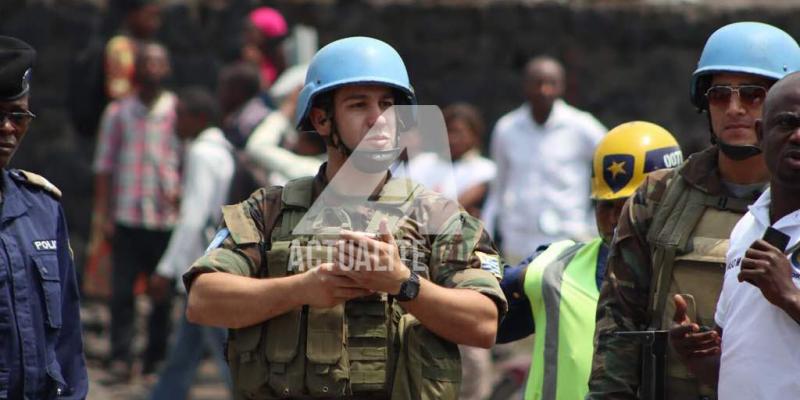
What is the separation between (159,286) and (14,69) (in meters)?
4.73

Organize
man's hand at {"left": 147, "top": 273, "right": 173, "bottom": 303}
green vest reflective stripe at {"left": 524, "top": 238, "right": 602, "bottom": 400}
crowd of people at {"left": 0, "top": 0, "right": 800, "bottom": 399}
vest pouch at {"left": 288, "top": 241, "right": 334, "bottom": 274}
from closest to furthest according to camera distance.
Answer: crowd of people at {"left": 0, "top": 0, "right": 800, "bottom": 399}, vest pouch at {"left": 288, "top": 241, "right": 334, "bottom": 274}, green vest reflective stripe at {"left": 524, "top": 238, "right": 602, "bottom": 400}, man's hand at {"left": 147, "top": 273, "right": 173, "bottom": 303}

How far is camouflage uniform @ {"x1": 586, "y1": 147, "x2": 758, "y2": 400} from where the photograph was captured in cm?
499

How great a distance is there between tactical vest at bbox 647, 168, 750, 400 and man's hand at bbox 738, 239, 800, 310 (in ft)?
1.64

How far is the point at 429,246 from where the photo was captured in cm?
506

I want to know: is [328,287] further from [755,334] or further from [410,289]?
[755,334]

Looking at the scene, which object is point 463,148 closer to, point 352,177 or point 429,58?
point 429,58

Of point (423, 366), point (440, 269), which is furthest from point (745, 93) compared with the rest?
point (423, 366)

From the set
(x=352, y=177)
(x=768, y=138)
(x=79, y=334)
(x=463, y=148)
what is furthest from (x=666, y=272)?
(x=463, y=148)

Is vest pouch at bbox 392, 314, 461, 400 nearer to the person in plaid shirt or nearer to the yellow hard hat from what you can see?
the yellow hard hat

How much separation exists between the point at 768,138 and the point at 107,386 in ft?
22.2

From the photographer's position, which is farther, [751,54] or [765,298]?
[751,54]

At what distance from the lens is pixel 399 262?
4688mm

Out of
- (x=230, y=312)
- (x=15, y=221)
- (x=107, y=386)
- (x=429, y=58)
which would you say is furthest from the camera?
(x=429, y=58)

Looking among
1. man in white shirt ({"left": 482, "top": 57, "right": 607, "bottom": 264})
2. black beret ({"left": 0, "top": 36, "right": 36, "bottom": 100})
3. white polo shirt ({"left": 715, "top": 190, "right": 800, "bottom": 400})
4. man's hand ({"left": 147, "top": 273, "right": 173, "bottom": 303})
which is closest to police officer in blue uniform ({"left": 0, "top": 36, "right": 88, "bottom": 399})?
black beret ({"left": 0, "top": 36, "right": 36, "bottom": 100})
